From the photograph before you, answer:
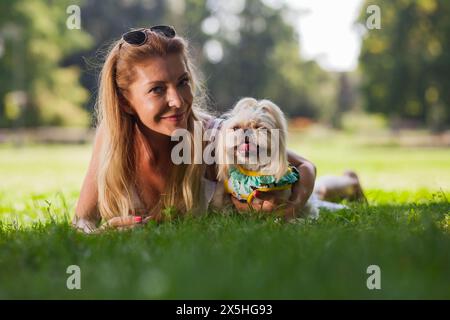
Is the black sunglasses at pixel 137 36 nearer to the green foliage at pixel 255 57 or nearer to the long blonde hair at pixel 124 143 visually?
the long blonde hair at pixel 124 143

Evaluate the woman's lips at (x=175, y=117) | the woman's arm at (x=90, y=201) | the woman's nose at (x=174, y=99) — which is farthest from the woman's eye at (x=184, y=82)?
the woman's arm at (x=90, y=201)

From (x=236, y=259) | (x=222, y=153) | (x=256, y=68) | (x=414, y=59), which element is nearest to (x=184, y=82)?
(x=222, y=153)

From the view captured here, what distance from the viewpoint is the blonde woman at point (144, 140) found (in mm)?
4324

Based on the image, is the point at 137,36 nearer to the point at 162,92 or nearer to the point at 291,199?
the point at 162,92

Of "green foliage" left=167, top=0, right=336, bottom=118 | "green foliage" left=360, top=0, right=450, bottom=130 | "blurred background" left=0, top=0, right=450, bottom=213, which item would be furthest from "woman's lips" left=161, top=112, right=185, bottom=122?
"green foliage" left=167, top=0, right=336, bottom=118

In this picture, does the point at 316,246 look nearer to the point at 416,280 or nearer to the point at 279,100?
the point at 416,280

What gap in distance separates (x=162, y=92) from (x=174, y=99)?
0.44 feet

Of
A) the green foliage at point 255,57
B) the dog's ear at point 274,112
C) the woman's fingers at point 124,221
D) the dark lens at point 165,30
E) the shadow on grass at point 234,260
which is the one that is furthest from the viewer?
the green foliage at point 255,57

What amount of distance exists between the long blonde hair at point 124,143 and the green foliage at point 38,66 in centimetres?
3198

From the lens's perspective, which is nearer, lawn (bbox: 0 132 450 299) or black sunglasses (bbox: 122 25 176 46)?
lawn (bbox: 0 132 450 299)

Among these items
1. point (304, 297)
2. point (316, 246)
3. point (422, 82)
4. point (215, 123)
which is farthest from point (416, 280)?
point (422, 82)

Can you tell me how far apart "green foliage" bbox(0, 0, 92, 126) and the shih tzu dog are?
106ft

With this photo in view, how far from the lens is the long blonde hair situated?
4.43 meters

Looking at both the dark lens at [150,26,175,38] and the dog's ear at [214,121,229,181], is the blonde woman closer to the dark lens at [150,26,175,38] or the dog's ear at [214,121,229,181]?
the dark lens at [150,26,175,38]
